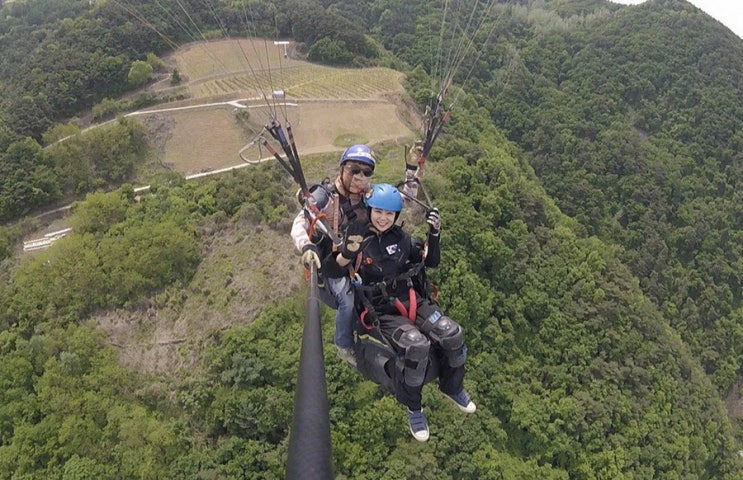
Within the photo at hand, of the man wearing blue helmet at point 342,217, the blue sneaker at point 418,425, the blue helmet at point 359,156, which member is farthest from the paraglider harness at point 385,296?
the blue helmet at point 359,156

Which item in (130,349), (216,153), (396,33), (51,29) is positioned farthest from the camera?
(396,33)

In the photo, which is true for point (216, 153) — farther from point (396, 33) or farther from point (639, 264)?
point (396, 33)

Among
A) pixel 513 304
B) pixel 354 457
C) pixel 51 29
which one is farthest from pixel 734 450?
pixel 51 29

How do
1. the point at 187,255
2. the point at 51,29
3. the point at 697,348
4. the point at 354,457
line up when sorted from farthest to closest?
the point at 51,29
the point at 697,348
the point at 187,255
the point at 354,457

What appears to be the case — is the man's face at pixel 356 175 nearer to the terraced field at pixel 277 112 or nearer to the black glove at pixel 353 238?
the black glove at pixel 353 238

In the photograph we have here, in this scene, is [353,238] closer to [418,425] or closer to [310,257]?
[310,257]

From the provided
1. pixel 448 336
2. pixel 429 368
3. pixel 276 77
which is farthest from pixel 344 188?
pixel 276 77

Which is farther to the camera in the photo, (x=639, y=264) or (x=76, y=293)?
(x=639, y=264)
